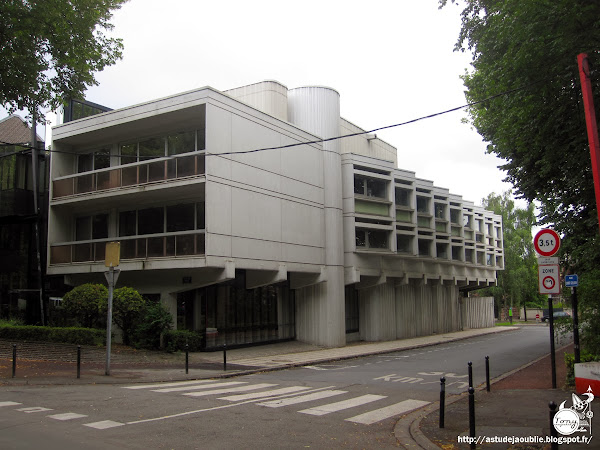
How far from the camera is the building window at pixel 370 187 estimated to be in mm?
28047

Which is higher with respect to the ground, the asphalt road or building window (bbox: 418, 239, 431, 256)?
building window (bbox: 418, 239, 431, 256)

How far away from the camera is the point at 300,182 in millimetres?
24703

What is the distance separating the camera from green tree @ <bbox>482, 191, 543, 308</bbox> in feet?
175

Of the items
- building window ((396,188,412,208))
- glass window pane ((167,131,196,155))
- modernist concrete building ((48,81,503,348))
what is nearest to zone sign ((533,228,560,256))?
modernist concrete building ((48,81,503,348))

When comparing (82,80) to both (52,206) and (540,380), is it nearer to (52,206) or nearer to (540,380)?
(52,206)

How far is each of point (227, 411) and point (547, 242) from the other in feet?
24.9

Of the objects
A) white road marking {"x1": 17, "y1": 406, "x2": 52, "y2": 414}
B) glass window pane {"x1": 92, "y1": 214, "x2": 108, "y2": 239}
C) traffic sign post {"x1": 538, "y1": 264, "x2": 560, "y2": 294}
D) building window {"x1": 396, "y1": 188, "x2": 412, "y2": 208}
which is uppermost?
building window {"x1": 396, "y1": 188, "x2": 412, "y2": 208}

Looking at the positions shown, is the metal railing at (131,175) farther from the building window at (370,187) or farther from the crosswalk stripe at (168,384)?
the building window at (370,187)

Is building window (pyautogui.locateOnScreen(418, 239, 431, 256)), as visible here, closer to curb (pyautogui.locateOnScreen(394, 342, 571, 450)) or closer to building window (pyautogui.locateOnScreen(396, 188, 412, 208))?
building window (pyautogui.locateOnScreen(396, 188, 412, 208))

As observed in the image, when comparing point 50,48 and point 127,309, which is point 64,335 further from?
point 50,48

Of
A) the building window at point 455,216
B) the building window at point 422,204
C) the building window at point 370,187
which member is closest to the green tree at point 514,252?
the building window at point 455,216

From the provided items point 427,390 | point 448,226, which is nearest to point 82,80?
point 427,390

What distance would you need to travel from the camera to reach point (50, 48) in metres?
12.7

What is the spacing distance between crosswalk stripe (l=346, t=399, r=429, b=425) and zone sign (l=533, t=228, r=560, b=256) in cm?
Answer: 415
